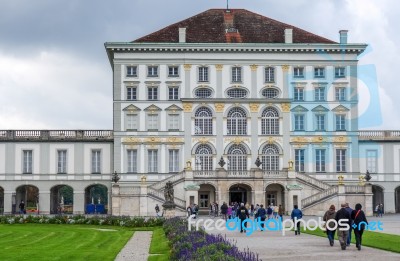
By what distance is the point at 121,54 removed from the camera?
69938mm

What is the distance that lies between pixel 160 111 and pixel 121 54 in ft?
19.5

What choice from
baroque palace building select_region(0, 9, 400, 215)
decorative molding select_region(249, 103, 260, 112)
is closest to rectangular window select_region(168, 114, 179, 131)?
baroque palace building select_region(0, 9, 400, 215)

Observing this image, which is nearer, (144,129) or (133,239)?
(133,239)

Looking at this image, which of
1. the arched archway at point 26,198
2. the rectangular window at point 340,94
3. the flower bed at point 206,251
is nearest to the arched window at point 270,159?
the rectangular window at point 340,94

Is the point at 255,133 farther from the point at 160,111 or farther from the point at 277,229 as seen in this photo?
the point at 277,229

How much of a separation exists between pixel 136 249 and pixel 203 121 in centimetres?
4050

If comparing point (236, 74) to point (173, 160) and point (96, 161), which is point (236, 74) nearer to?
point (173, 160)

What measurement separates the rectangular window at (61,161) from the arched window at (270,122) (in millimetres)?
17552

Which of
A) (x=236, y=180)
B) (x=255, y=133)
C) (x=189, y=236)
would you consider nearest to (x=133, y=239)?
(x=189, y=236)

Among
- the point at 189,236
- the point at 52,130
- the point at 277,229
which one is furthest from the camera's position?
the point at 52,130

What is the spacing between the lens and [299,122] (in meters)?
70.6

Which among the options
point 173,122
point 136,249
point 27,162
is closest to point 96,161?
point 27,162

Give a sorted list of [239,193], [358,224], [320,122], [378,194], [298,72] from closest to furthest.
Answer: [358,224] < [239,193] < [320,122] < [298,72] < [378,194]

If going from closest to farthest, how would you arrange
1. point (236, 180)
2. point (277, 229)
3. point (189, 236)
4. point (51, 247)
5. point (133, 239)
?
point (189, 236)
point (51, 247)
point (133, 239)
point (277, 229)
point (236, 180)
